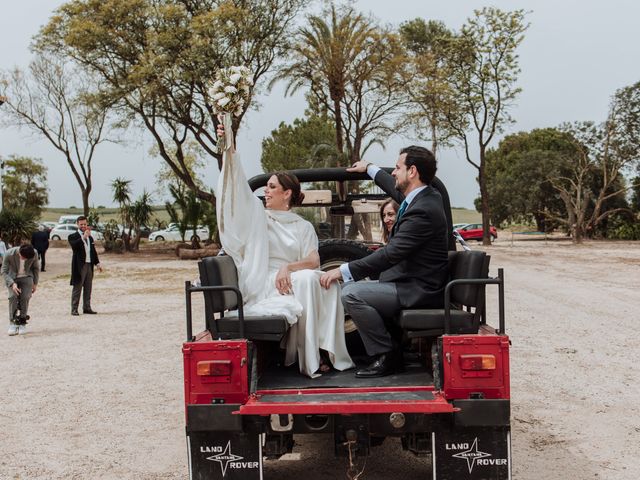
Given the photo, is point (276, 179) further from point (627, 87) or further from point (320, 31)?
point (627, 87)

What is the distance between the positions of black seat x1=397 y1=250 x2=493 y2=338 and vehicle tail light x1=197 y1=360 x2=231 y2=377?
1.04 meters

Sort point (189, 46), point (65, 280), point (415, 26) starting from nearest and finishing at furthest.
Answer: point (65, 280) → point (189, 46) → point (415, 26)

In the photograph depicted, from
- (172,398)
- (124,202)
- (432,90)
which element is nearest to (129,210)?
(124,202)

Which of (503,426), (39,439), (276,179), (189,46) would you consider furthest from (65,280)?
(503,426)

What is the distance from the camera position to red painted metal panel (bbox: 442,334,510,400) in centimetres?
394

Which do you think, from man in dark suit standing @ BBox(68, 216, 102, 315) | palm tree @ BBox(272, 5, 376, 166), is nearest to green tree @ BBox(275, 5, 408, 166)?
palm tree @ BBox(272, 5, 376, 166)

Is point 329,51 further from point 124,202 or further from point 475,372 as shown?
point 475,372

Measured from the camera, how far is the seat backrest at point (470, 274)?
4.24m

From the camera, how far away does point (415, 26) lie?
52781 millimetres

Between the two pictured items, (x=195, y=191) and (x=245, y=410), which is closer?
(x=245, y=410)

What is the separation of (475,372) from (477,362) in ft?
0.18

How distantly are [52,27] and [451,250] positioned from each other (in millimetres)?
34078

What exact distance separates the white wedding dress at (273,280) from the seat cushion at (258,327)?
0.48ft

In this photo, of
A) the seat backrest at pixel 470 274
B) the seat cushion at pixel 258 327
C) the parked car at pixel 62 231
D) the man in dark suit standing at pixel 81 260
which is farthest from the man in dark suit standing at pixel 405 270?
the parked car at pixel 62 231
